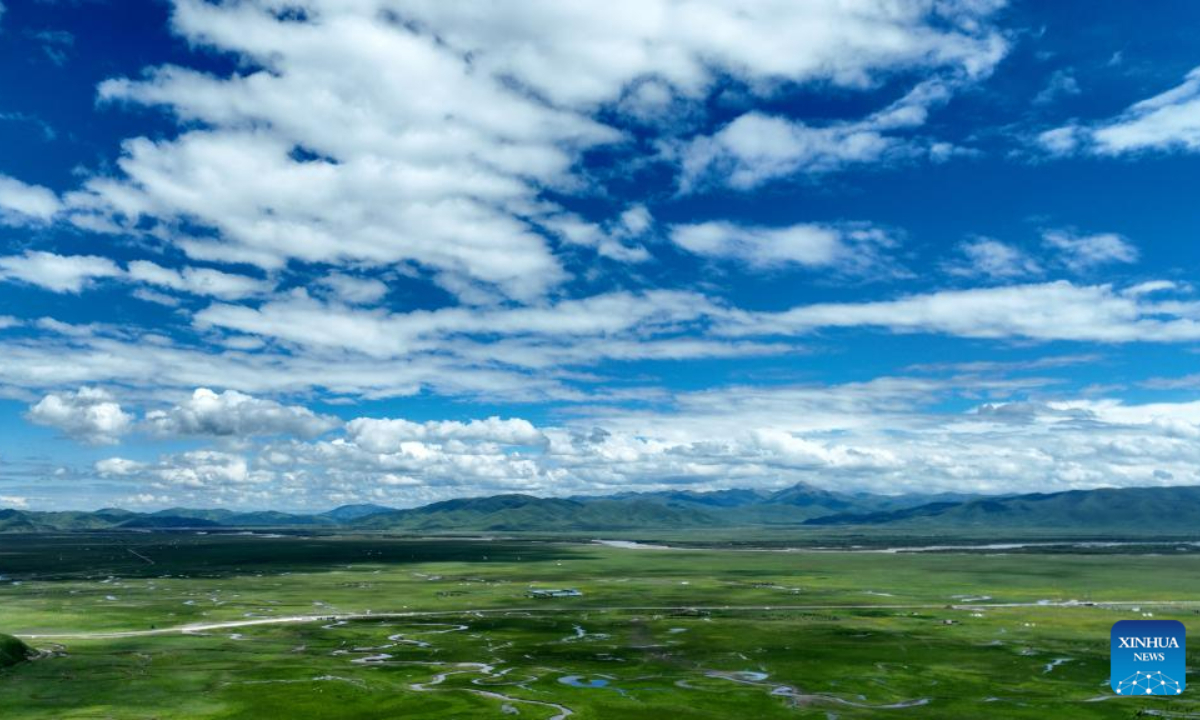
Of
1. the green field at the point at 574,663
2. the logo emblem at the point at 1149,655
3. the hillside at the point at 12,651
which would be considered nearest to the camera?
the logo emblem at the point at 1149,655

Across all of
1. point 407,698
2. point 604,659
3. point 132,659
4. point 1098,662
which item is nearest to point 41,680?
point 132,659

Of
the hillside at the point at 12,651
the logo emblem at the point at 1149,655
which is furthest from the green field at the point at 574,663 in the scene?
the logo emblem at the point at 1149,655

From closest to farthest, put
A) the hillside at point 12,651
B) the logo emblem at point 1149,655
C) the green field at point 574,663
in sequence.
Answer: the logo emblem at point 1149,655 → the green field at point 574,663 → the hillside at point 12,651

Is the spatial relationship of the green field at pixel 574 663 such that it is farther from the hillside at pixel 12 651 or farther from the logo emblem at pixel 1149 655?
the logo emblem at pixel 1149 655

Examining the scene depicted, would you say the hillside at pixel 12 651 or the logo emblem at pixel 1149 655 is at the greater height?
the logo emblem at pixel 1149 655

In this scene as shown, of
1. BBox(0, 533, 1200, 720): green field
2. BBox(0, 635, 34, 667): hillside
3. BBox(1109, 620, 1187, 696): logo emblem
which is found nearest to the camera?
BBox(1109, 620, 1187, 696): logo emblem

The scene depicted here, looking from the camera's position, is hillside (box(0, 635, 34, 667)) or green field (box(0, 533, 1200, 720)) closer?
green field (box(0, 533, 1200, 720))

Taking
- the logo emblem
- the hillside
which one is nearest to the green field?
the hillside

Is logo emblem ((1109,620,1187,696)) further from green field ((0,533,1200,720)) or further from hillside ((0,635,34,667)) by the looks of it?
hillside ((0,635,34,667))

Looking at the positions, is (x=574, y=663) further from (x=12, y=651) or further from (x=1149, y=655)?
(x=1149, y=655)
